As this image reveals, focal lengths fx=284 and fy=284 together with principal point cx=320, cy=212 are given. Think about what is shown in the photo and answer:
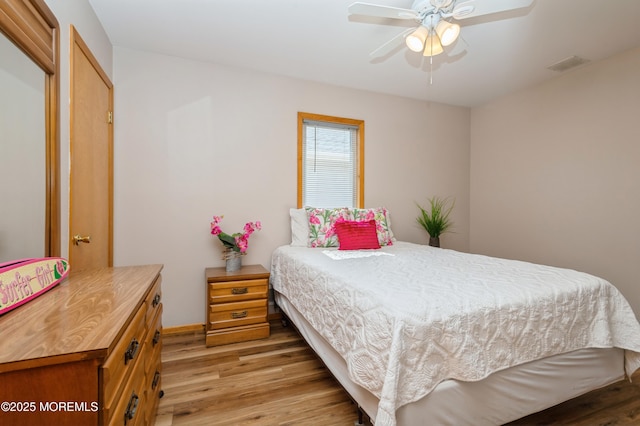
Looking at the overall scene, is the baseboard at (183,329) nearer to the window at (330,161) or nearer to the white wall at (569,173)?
the window at (330,161)

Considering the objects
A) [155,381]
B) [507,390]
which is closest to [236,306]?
[155,381]

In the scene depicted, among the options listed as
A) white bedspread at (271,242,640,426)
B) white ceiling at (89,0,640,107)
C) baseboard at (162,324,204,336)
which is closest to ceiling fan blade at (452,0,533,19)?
white ceiling at (89,0,640,107)

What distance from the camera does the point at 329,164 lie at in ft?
11.0

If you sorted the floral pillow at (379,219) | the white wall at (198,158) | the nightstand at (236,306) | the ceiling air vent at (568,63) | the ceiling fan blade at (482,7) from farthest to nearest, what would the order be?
the floral pillow at (379,219) → the ceiling air vent at (568,63) → the white wall at (198,158) → the nightstand at (236,306) → the ceiling fan blade at (482,7)

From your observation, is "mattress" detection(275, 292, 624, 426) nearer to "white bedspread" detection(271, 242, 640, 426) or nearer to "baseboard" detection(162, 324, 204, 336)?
"white bedspread" detection(271, 242, 640, 426)

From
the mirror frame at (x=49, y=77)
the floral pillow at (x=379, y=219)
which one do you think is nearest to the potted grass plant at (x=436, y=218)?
the floral pillow at (x=379, y=219)

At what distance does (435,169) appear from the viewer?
3.87 metres

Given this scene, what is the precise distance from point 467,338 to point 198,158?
8.48 ft

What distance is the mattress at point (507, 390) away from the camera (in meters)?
1.15

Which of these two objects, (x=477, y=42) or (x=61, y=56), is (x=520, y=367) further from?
(x=61, y=56)

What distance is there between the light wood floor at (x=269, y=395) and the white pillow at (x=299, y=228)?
1.01 metres

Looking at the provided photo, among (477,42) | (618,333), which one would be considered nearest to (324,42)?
(477,42)

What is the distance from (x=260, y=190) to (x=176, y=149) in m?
0.86

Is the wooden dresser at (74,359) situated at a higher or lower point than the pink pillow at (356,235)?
lower
